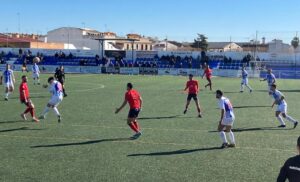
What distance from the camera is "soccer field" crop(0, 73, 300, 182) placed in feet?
33.5

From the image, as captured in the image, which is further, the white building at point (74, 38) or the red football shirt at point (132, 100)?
the white building at point (74, 38)

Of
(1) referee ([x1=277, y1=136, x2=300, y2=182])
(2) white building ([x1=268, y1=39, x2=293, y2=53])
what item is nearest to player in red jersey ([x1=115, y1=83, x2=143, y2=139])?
(1) referee ([x1=277, y1=136, x2=300, y2=182])

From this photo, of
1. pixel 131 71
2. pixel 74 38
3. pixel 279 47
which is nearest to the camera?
pixel 131 71

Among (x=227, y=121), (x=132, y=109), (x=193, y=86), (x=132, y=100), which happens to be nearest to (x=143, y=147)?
(x=132, y=109)

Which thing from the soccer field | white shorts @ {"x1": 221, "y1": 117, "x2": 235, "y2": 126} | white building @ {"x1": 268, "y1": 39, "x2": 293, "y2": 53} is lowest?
the soccer field

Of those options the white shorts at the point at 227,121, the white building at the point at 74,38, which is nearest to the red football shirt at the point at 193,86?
the white shorts at the point at 227,121

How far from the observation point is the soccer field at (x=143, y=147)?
10211 mm

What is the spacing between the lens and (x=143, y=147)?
1301 cm

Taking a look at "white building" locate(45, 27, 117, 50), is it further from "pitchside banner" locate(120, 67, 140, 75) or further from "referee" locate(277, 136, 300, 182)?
"referee" locate(277, 136, 300, 182)

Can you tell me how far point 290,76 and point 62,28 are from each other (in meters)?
63.7

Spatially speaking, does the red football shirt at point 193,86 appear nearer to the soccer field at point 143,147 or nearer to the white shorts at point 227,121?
the soccer field at point 143,147

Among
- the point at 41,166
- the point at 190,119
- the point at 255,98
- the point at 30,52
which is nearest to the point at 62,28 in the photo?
the point at 30,52

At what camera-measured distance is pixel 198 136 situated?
14805 mm

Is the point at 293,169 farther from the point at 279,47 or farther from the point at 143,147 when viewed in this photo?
the point at 279,47
